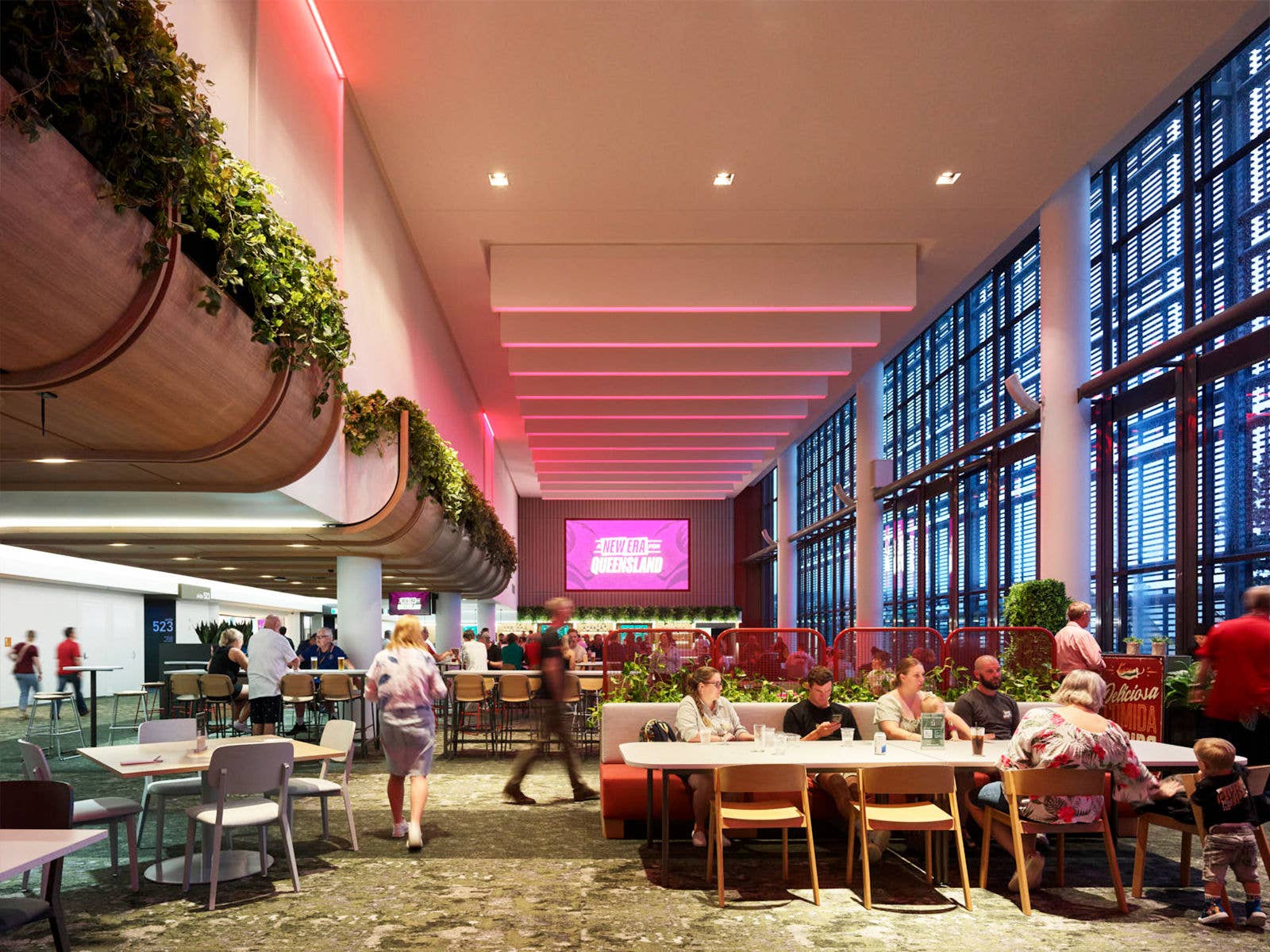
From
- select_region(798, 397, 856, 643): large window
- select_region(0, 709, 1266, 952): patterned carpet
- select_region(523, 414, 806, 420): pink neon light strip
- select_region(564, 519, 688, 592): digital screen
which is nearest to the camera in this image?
select_region(0, 709, 1266, 952): patterned carpet

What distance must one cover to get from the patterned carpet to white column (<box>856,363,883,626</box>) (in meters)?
12.6

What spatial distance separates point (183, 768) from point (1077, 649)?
6.52 metres

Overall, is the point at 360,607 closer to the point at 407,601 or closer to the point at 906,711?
the point at 407,601

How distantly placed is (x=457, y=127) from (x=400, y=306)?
2767 millimetres

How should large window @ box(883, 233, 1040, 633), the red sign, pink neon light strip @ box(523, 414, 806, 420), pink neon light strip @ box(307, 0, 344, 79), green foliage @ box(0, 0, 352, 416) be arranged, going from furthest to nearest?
pink neon light strip @ box(523, 414, 806, 420)
large window @ box(883, 233, 1040, 633)
pink neon light strip @ box(307, 0, 344, 79)
the red sign
green foliage @ box(0, 0, 352, 416)

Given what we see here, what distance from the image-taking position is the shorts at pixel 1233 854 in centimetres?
528

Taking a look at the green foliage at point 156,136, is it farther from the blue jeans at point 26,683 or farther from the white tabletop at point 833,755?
the blue jeans at point 26,683

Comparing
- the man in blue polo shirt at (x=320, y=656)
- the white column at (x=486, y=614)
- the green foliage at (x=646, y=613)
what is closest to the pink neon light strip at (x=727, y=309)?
the man in blue polo shirt at (x=320, y=656)

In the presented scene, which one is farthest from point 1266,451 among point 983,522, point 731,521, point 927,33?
point 731,521

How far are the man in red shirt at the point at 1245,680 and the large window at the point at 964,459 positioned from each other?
586 centimetres

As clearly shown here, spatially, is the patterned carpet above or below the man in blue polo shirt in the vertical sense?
below

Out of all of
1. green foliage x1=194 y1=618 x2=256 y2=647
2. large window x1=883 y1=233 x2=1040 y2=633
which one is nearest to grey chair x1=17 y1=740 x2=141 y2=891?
large window x1=883 y1=233 x2=1040 y2=633

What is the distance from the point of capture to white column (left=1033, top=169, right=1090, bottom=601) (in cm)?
1109

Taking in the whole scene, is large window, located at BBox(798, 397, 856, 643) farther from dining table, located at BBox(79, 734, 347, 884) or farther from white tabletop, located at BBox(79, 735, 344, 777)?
dining table, located at BBox(79, 734, 347, 884)
